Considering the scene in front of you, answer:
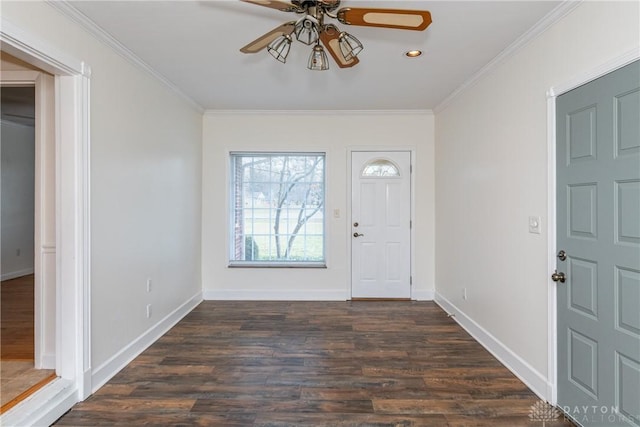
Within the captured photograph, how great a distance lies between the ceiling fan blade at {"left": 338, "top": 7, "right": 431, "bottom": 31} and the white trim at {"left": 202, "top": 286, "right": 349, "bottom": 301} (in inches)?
135

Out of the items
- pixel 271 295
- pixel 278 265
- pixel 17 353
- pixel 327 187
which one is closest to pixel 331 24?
pixel 327 187

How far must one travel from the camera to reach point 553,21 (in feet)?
6.84

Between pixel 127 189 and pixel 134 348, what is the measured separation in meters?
1.35

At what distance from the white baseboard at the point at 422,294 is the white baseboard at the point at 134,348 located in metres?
2.91

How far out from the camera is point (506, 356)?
103 inches

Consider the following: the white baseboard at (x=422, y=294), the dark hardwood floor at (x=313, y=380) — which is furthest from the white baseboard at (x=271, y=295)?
the white baseboard at (x=422, y=294)

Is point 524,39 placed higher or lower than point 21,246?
higher

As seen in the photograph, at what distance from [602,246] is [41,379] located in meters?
3.52

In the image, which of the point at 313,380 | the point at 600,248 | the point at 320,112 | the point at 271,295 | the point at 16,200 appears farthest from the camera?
the point at 16,200

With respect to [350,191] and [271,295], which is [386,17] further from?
[271,295]

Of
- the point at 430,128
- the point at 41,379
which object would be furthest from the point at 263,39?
the point at 430,128

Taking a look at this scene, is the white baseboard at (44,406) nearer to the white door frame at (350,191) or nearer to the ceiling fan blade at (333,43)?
the ceiling fan blade at (333,43)

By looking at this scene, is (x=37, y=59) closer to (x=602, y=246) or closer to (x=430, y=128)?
(x=602, y=246)

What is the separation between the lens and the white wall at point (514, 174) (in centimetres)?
187
